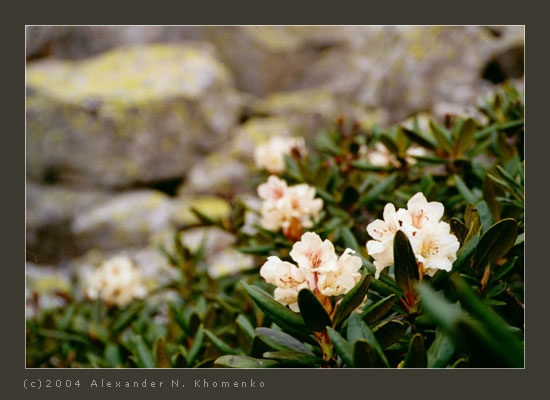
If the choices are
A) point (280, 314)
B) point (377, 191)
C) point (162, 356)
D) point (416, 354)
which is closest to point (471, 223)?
point (416, 354)

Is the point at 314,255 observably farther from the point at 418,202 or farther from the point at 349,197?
the point at 349,197

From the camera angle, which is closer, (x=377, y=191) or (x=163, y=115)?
(x=377, y=191)

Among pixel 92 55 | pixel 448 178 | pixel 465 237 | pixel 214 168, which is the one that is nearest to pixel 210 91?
pixel 214 168

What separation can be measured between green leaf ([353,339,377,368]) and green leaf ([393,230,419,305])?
0.12 m

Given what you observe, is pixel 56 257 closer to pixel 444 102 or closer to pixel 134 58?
pixel 134 58

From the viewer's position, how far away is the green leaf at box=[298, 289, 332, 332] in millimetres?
620

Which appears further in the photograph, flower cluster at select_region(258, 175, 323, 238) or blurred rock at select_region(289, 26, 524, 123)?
blurred rock at select_region(289, 26, 524, 123)

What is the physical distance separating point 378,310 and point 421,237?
5.1 inches

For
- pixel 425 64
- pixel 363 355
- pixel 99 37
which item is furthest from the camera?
pixel 99 37

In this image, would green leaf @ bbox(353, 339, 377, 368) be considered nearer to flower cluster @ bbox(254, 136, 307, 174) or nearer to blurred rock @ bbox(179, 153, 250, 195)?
flower cluster @ bbox(254, 136, 307, 174)

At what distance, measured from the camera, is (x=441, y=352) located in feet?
2.09

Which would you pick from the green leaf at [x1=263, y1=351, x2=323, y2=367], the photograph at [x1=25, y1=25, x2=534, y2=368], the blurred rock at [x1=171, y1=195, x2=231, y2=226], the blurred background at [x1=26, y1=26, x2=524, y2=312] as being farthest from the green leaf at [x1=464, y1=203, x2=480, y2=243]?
the blurred rock at [x1=171, y1=195, x2=231, y2=226]

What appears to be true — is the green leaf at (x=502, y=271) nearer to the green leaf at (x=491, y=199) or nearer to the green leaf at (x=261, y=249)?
the green leaf at (x=491, y=199)

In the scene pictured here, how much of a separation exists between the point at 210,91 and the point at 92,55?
1.13 metres
